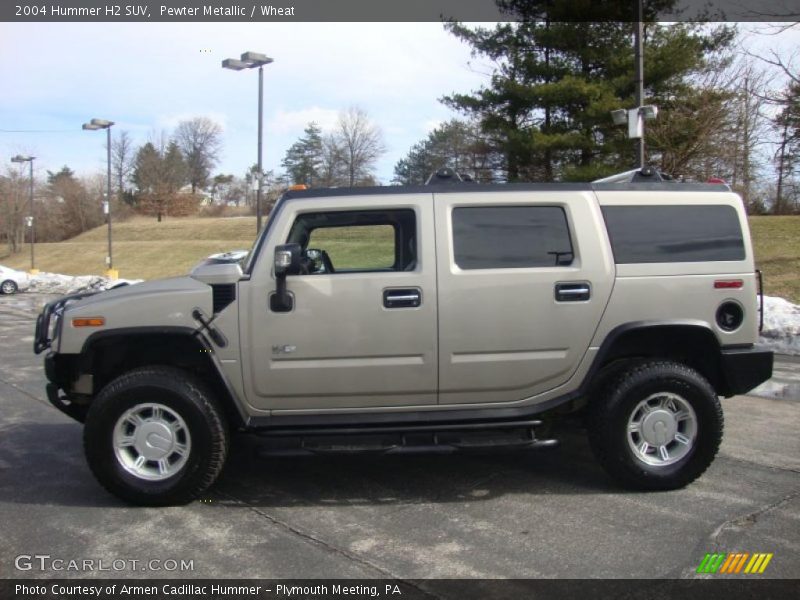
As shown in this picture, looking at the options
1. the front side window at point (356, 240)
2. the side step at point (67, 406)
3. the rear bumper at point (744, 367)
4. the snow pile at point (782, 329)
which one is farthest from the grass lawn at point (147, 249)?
the rear bumper at point (744, 367)

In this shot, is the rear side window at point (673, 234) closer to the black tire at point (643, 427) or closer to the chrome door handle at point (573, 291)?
the chrome door handle at point (573, 291)

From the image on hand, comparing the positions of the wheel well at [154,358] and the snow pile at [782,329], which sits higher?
the wheel well at [154,358]

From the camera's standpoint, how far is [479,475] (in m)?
4.80

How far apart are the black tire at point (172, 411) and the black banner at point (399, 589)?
2.98 feet

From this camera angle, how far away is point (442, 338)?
4.20 m

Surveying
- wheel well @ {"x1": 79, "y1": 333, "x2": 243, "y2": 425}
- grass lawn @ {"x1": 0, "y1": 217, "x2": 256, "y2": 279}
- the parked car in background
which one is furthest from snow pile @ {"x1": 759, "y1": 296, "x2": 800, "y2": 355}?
grass lawn @ {"x1": 0, "y1": 217, "x2": 256, "y2": 279}

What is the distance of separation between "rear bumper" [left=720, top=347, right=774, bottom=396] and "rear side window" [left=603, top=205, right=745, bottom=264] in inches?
24.7

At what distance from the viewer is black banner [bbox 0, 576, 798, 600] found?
3.11 metres

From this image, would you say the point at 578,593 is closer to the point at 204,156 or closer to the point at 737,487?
the point at 737,487

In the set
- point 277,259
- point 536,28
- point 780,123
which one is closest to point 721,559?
point 277,259

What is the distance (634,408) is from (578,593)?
5.04ft

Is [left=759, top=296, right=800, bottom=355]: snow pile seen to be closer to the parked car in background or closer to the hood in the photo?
the hood

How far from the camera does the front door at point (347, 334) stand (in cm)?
416

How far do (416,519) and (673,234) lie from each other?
2475 mm
